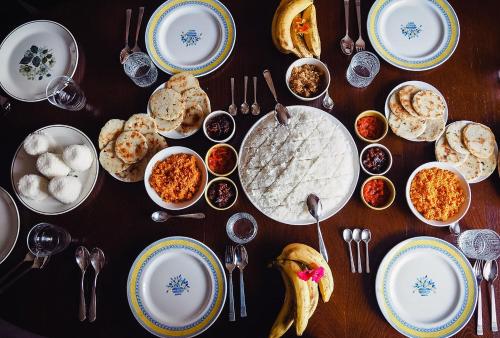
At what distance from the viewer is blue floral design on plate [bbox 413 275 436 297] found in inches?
82.4

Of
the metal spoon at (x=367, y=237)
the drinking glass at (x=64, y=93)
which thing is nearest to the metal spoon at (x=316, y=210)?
the metal spoon at (x=367, y=237)

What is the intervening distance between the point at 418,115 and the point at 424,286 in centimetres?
A: 100

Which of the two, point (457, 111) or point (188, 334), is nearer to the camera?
point (188, 334)

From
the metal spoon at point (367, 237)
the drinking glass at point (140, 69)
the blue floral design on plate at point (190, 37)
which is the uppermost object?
the blue floral design on plate at point (190, 37)

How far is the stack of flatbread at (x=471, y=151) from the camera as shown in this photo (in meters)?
2.18

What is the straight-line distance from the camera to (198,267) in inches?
85.2

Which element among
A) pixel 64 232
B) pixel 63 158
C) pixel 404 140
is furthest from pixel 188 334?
pixel 404 140

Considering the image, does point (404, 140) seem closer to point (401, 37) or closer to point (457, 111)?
point (457, 111)

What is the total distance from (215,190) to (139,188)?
1.60ft

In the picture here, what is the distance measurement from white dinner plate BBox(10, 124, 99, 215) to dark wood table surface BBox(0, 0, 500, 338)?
0.08 meters

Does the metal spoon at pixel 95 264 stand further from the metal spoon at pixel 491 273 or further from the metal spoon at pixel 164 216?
the metal spoon at pixel 491 273

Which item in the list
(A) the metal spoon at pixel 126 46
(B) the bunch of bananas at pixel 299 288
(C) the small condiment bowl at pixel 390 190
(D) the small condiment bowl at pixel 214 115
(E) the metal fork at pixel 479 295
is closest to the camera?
(B) the bunch of bananas at pixel 299 288

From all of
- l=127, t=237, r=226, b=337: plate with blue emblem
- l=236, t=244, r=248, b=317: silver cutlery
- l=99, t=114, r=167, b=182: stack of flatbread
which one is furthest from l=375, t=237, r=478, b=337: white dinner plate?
l=99, t=114, r=167, b=182: stack of flatbread

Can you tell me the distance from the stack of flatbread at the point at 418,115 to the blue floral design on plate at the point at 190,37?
135 centimetres
